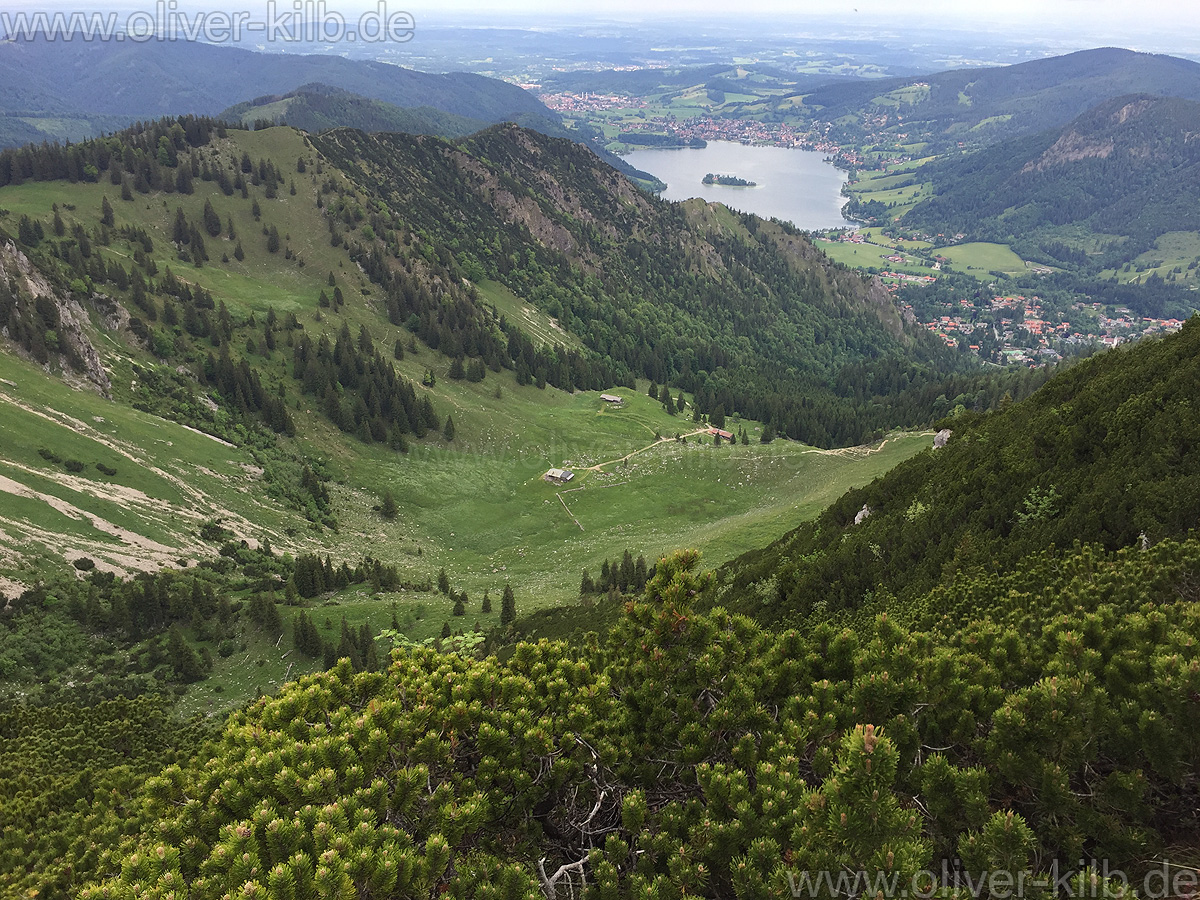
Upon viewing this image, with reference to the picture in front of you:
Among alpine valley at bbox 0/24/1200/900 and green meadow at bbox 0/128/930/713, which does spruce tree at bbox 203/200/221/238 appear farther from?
alpine valley at bbox 0/24/1200/900

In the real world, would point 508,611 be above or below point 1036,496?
below

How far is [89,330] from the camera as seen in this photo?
95.9m

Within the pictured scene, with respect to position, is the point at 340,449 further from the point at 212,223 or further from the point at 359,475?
the point at 212,223

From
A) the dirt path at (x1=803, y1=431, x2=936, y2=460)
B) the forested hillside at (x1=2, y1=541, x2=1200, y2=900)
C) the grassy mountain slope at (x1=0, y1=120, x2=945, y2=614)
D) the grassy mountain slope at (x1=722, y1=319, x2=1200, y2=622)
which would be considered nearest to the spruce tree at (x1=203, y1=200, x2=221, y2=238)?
the grassy mountain slope at (x1=0, y1=120, x2=945, y2=614)

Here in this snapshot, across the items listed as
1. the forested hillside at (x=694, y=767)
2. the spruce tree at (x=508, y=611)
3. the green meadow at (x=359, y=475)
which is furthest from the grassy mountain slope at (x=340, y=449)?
the forested hillside at (x=694, y=767)

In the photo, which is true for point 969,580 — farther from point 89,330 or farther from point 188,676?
point 89,330

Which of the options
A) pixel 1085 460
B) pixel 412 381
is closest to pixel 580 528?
pixel 412 381

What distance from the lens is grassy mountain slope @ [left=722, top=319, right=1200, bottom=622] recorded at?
25.8 metres

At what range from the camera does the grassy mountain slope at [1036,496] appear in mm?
25828

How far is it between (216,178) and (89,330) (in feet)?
268

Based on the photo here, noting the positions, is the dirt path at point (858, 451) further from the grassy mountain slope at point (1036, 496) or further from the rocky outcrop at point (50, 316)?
the rocky outcrop at point (50, 316)

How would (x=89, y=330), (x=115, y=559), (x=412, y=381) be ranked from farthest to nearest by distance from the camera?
(x=412, y=381), (x=89, y=330), (x=115, y=559)

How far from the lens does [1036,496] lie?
3055 cm

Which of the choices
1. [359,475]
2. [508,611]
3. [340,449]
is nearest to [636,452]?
[359,475]
